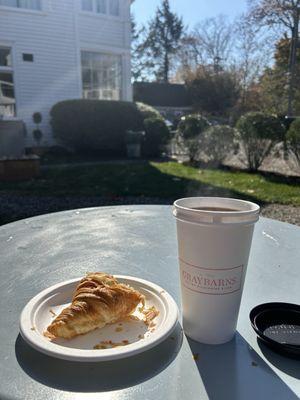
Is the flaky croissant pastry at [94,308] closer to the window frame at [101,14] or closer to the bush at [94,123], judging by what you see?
the bush at [94,123]

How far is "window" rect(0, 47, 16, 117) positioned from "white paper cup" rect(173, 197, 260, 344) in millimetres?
10988

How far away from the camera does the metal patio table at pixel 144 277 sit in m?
0.67

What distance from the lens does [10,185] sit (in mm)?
6742

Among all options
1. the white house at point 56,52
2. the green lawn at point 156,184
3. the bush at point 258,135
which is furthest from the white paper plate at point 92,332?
the white house at point 56,52

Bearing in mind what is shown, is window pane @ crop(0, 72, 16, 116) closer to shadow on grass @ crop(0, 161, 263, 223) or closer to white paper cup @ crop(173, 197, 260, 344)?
shadow on grass @ crop(0, 161, 263, 223)

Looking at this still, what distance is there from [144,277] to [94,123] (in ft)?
33.6

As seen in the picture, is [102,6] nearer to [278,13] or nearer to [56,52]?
[56,52]

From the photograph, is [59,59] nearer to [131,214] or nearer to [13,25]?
[13,25]

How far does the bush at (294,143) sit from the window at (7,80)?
7668 mm

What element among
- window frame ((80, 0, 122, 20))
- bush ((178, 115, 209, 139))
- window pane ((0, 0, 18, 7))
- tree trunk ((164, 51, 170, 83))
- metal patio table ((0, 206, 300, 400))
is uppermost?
tree trunk ((164, 51, 170, 83))

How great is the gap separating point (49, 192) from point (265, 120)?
4.66 meters

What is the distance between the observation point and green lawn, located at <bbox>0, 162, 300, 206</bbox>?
6.04 m

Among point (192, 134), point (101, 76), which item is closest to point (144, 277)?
point (192, 134)

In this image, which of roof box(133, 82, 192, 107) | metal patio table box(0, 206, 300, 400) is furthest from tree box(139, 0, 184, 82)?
metal patio table box(0, 206, 300, 400)
